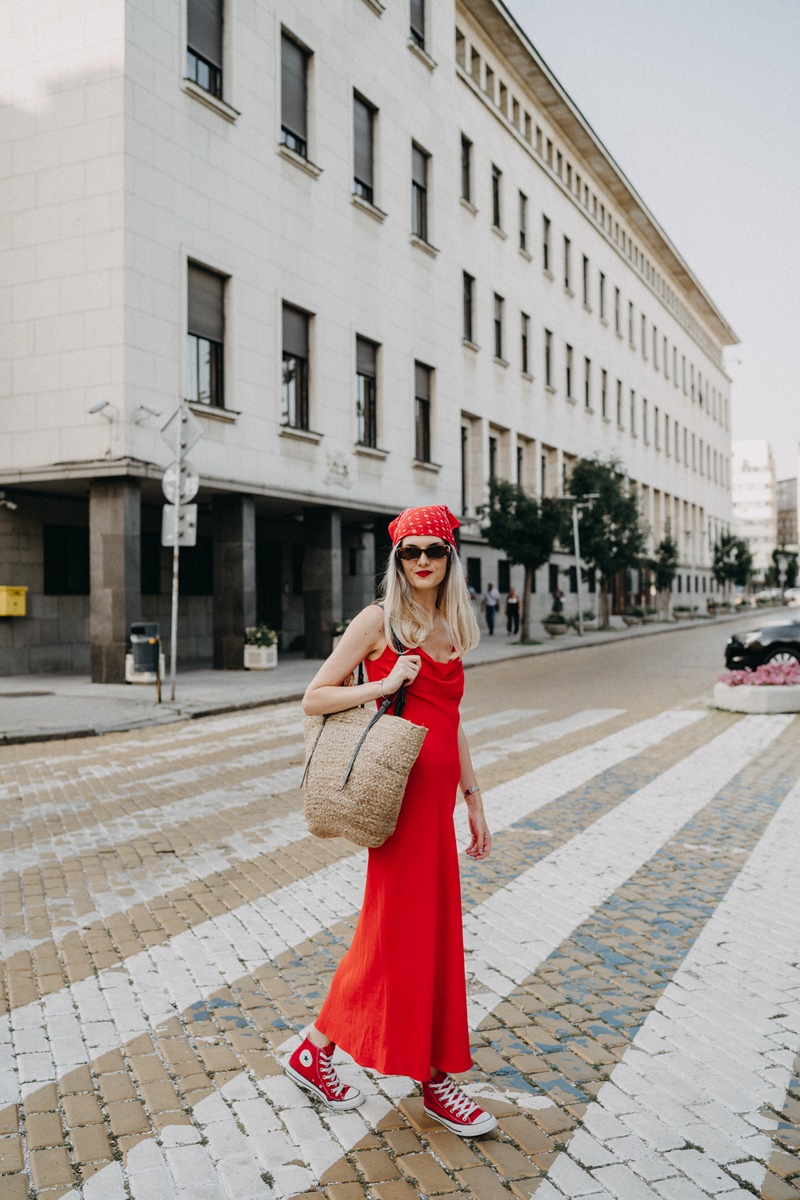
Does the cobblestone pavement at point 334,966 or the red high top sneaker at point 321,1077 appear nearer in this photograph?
the cobblestone pavement at point 334,966

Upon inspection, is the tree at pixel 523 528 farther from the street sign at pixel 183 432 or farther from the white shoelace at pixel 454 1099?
the white shoelace at pixel 454 1099

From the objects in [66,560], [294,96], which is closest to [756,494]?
[294,96]

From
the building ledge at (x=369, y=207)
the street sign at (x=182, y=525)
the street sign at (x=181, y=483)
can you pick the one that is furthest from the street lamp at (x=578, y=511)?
the street sign at (x=181, y=483)

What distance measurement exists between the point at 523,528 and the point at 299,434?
11028 millimetres

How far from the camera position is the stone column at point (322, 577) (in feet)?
80.6

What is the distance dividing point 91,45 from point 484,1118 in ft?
65.1

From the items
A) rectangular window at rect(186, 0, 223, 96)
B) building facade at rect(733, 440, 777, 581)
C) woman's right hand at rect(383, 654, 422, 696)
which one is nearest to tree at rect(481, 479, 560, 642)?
rectangular window at rect(186, 0, 223, 96)

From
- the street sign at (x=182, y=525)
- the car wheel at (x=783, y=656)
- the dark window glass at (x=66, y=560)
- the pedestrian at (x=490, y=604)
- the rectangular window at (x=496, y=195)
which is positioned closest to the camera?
the street sign at (x=182, y=525)

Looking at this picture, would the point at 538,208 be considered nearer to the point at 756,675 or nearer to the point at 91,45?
the point at 91,45

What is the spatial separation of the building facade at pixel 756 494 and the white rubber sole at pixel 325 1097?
594 ft

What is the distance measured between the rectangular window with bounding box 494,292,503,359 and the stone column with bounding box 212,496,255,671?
63.4 ft

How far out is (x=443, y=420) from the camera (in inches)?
1245

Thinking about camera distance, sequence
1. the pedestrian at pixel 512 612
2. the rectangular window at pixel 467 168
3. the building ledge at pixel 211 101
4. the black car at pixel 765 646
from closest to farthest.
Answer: the black car at pixel 765 646 → the building ledge at pixel 211 101 → the rectangular window at pixel 467 168 → the pedestrian at pixel 512 612

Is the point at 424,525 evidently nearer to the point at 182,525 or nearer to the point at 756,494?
the point at 182,525
